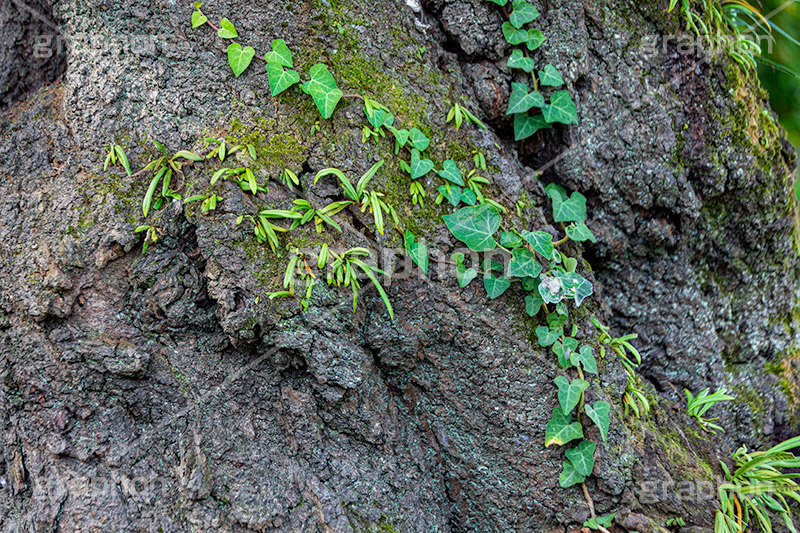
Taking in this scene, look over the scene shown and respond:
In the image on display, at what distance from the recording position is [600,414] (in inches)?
75.4

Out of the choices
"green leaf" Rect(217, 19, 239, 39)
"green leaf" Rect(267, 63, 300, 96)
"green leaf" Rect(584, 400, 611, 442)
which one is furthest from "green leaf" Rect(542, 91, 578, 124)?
"green leaf" Rect(217, 19, 239, 39)

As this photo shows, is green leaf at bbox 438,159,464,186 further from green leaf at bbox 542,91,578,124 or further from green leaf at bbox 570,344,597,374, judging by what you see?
green leaf at bbox 570,344,597,374

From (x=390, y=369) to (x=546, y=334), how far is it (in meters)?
0.64

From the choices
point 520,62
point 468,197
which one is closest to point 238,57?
point 468,197

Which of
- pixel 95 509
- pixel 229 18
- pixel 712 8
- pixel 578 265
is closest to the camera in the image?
pixel 95 509

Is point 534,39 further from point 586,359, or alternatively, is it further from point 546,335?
point 586,359

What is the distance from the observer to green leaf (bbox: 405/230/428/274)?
74.0 inches

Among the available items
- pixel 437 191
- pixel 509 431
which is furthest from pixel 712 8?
pixel 509 431

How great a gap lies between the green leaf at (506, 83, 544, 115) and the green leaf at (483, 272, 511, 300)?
730 mm

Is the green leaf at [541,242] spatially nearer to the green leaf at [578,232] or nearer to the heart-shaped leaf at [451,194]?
the green leaf at [578,232]

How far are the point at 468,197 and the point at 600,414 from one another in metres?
1.00

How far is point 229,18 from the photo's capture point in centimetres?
186

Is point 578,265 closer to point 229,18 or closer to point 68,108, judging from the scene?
point 229,18

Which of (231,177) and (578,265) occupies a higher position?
(578,265)
